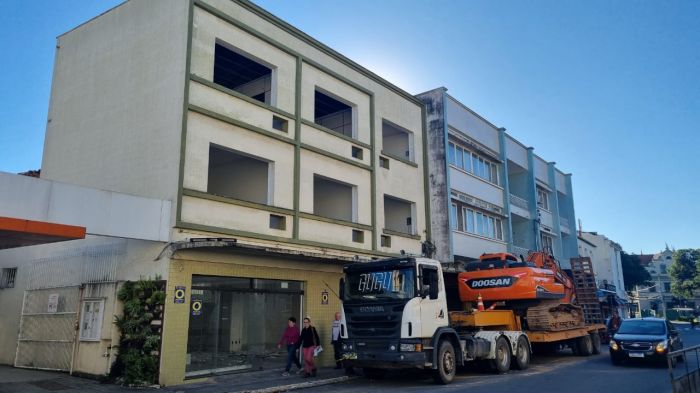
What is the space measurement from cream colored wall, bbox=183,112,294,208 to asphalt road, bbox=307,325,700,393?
243 inches

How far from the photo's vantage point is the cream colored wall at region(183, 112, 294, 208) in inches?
551

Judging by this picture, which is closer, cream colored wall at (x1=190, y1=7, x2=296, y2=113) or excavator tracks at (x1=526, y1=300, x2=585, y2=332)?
cream colored wall at (x1=190, y1=7, x2=296, y2=113)

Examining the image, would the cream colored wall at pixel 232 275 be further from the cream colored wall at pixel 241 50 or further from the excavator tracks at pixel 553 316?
the excavator tracks at pixel 553 316

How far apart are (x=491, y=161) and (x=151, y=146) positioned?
65.3 feet

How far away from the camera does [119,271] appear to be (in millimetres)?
14070

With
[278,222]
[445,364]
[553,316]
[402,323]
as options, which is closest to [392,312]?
[402,323]

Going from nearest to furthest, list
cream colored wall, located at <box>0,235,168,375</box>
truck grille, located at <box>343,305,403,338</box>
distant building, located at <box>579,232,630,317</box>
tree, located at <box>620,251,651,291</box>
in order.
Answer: truck grille, located at <box>343,305,403,338</box> → cream colored wall, located at <box>0,235,168,375</box> → distant building, located at <box>579,232,630,317</box> → tree, located at <box>620,251,651,291</box>

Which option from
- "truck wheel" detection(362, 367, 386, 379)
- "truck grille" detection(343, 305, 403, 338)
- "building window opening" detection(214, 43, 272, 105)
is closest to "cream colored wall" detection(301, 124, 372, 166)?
"building window opening" detection(214, 43, 272, 105)

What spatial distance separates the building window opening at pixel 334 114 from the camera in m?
20.8

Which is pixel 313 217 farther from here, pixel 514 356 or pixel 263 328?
pixel 514 356

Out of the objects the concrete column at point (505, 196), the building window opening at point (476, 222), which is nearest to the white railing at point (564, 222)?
the concrete column at point (505, 196)

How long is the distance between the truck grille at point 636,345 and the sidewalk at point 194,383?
844 centimetres

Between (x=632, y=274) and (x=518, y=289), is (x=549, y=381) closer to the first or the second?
(x=518, y=289)

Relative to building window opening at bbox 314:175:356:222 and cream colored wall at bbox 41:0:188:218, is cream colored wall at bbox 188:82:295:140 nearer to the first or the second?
cream colored wall at bbox 41:0:188:218
